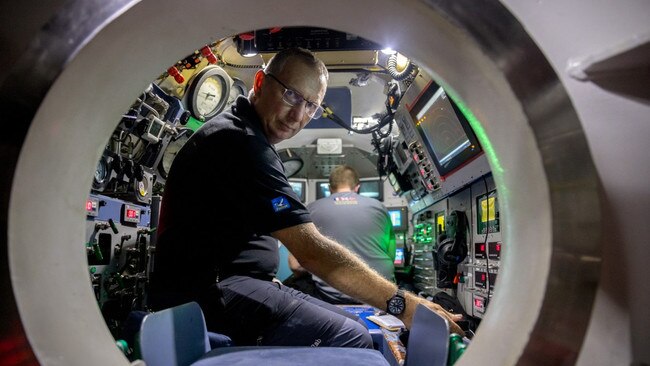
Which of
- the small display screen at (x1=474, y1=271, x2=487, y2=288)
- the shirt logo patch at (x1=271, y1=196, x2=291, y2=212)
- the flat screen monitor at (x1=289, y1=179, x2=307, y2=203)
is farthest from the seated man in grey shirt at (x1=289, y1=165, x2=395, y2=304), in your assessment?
the flat screen monitor at (x1=289, y1=179, x2=307, y2=203)

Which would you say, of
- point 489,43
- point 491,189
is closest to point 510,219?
point 489,43

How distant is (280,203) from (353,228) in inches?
85.9

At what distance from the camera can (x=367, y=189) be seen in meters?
6.59

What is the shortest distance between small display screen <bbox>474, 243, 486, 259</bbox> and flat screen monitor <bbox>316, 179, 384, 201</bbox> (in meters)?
3.57

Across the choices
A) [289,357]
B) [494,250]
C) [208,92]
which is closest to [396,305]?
[289,357]

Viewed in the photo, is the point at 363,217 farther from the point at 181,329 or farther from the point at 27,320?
the point at 27,320

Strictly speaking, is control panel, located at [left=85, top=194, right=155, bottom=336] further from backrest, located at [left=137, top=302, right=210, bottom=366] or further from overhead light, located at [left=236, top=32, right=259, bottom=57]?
backrest, located at [left=137, top=302, right=210, bottom=366]

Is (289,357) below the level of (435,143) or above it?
below

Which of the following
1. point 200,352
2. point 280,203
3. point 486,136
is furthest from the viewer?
point 280,203

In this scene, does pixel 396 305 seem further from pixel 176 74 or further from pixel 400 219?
pixel 400 219

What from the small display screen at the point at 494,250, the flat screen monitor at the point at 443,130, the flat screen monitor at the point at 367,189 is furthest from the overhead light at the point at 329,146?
the small display screen at the point at 494,250

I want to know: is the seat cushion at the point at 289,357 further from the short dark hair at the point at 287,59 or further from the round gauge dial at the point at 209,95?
the round gauge dial at the point at 209,95

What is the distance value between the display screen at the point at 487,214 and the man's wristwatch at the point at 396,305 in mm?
1265

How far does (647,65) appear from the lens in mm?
688
